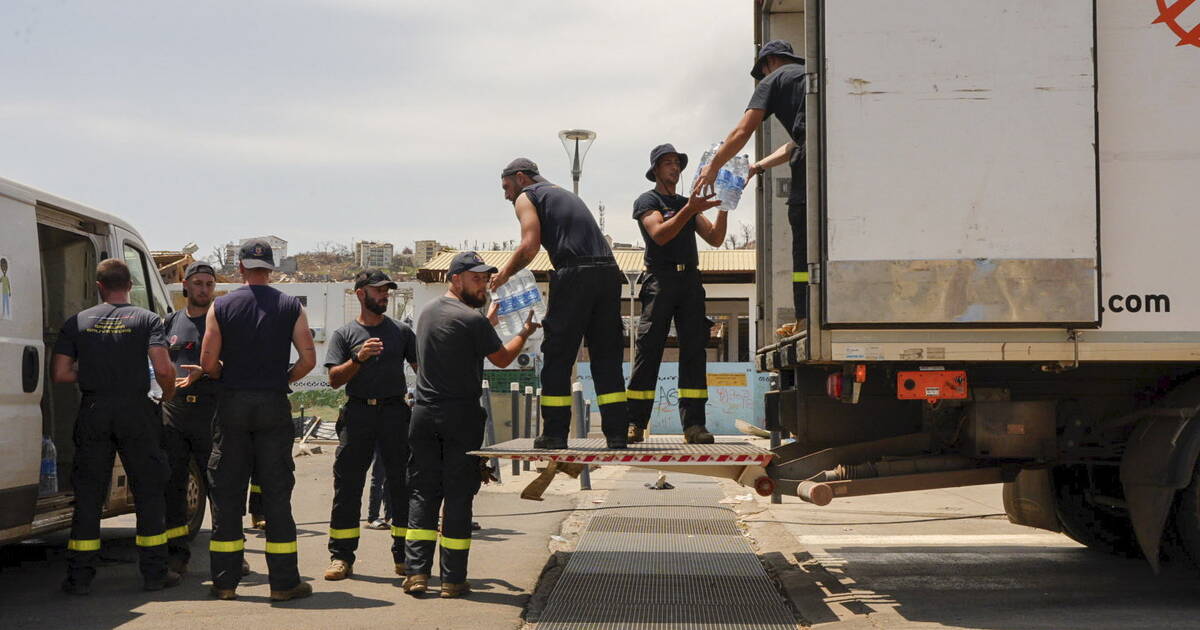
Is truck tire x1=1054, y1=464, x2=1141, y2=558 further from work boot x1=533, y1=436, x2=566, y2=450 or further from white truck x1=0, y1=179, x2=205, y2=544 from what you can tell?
white truck x1=0, y1=179, x2=205, y2=544

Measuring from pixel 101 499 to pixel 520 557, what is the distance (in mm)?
2817

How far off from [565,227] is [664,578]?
2348mm

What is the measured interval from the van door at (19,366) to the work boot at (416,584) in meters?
2.07

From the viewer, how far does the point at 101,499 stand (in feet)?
20.6

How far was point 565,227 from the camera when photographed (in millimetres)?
6488

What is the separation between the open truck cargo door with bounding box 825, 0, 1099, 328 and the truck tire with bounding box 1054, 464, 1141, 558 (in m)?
2.38

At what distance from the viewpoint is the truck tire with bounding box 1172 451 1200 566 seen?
5875 mm

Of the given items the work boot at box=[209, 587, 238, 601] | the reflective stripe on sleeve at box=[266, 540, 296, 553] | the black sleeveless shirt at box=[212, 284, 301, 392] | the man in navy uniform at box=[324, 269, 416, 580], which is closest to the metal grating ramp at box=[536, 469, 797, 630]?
the man in navy uniform at box=[324, 269, 416, 580]

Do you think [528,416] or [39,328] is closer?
[39,328]

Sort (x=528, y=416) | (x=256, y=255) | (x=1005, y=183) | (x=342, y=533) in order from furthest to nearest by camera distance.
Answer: (x=528, y=416) < (x=342, y=533) < (x=256, y=255) < (x=1005, y=183)

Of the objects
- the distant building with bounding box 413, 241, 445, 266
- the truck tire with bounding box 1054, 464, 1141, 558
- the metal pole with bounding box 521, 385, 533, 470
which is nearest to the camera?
the truck tire with bounding box 1054, 464, 1141, 558

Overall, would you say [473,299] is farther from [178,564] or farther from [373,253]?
[373,253]

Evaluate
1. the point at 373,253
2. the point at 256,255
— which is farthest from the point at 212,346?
the point at 373,253

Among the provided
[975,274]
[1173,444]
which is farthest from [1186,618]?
[975,274]
